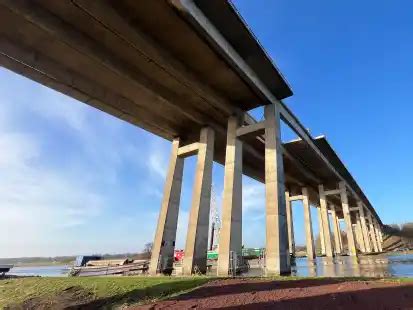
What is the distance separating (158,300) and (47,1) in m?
19.0

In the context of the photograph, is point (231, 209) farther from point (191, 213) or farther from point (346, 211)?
point (346, 211)

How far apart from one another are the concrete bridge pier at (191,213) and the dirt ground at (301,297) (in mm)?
17014

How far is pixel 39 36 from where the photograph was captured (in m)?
23.2

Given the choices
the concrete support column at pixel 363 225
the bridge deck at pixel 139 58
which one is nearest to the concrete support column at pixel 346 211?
the concrete support column at pixel 363 225

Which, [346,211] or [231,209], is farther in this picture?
[346,211]

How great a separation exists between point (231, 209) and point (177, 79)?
1188cm

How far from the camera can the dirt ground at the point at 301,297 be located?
1041 centimetres

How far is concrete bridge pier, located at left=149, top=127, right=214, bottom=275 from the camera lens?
30.6 meters

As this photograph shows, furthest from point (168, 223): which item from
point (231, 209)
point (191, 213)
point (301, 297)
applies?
point (301, 297)

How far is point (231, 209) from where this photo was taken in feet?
94.1

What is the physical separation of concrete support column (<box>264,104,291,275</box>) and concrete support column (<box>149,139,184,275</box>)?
431 inches

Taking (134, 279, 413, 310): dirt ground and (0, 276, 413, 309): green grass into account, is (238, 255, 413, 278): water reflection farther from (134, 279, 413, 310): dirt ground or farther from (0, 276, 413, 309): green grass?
(134, 279, 413, 310): dirt ground

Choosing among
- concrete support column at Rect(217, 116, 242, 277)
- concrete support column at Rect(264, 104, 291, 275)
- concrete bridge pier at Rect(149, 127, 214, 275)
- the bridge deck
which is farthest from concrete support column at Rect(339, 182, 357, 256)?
concrete support column at Rect(217, 116, 242, 277)

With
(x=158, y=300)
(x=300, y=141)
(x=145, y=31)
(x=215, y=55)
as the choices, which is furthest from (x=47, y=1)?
(x=300, y=141)
